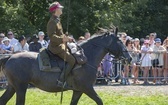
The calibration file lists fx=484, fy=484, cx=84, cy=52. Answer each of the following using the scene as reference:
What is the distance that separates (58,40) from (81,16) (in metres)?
16.1

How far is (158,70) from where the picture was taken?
789 inches

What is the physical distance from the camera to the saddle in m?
11.9

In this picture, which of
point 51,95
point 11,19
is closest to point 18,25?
point 11,19

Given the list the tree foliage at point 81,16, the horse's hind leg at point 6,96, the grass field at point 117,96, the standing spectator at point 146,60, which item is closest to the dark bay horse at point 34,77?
the horse's hind leg at point 6,96

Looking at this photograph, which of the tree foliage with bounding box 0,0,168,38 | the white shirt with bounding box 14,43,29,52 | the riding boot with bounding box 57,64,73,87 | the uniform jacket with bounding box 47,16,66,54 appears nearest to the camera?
the uniform jacket with bounding box 47,16,66,54

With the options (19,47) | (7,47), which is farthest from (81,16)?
(7,47)

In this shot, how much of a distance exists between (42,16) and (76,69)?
1725cm

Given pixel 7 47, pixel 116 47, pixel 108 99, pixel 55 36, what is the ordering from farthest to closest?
pixel 7 47
pixel 108 99
pixel 116 47
pixel 55 36

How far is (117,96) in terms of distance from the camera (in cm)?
1585

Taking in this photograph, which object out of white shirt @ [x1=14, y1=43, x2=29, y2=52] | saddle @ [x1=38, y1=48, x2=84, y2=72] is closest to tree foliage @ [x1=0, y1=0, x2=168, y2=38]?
white shirt @ [x1=14, y1=43, x2=29, y2=52]

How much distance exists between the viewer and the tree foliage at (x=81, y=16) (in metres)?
27.1

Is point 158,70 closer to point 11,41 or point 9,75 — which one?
point 11,41

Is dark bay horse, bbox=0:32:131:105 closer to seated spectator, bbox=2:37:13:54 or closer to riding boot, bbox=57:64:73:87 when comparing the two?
riding boot, bbox=57:64:73:87

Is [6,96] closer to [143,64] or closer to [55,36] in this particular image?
[55,36]
